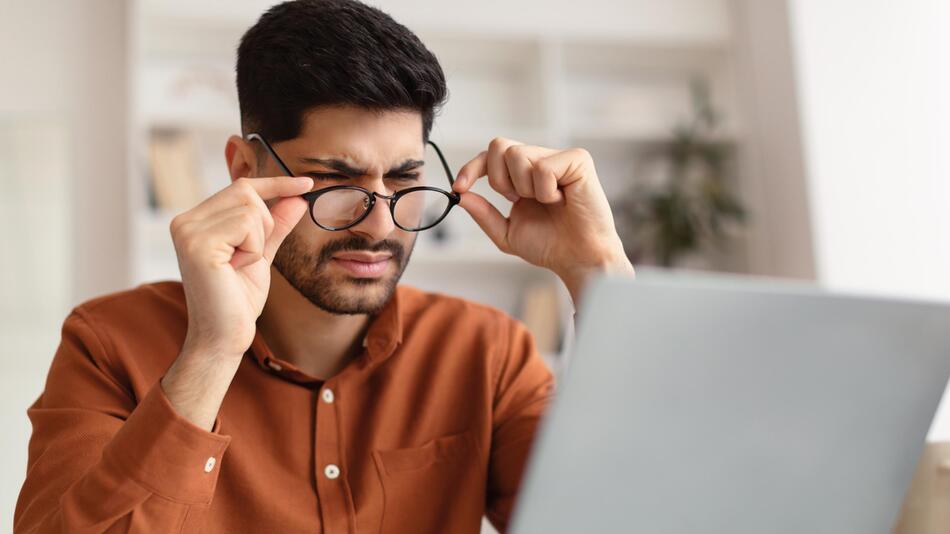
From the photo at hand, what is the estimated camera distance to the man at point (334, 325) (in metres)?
1.02

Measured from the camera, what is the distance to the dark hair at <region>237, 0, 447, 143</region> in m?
1.20

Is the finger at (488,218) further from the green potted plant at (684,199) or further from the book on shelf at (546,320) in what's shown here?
the green potted plant at (684,199)

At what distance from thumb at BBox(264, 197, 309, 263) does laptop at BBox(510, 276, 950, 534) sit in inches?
22.7

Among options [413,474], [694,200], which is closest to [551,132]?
[694,200]

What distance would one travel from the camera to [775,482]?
68 cm

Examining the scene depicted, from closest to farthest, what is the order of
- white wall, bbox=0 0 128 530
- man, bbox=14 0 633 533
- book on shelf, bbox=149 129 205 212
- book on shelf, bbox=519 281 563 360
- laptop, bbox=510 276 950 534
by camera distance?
laptop, bbox=510 276 950 534, man, bbox=14 0 633 533, book on shelf, bbox=149 129 205 212, white wall, bbox=0 0 128 530, book on shelf, bbox=519 281 563 360

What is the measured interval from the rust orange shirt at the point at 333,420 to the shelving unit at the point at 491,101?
1545 millimetres

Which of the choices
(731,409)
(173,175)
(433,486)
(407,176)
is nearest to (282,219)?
(407,176)

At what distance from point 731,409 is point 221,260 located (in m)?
0.58

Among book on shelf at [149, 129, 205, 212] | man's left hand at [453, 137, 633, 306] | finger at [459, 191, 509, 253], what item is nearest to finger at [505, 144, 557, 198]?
man's left hand at [453, 137, 633, 306]

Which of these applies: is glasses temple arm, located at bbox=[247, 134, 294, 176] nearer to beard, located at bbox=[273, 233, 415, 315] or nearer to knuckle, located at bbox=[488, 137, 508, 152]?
beard, located at bbox=[273, 233, 415, 315]

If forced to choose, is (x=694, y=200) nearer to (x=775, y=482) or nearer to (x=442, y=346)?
(x=442, y=346)

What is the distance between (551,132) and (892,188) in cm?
121

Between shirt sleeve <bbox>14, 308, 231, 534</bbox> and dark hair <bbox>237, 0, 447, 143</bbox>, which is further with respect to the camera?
dark hair <bbox>237, 0, 447, 143</bbox>
